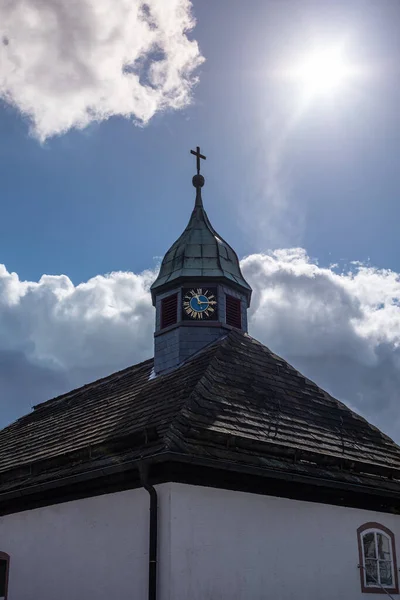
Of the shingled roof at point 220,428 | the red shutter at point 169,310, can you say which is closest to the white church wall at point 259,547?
the shingled roof at point 220,428

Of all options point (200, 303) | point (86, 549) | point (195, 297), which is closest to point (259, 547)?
point (86, 549)

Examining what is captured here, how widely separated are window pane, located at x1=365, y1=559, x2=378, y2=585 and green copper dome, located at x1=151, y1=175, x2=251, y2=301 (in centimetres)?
735

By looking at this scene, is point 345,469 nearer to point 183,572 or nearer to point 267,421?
point 267,421

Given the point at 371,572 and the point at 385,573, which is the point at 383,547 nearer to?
the point at 385,573

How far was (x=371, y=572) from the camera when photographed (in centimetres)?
1197

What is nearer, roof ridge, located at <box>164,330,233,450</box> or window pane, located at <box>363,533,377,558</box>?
roof ridge, located at <box>164,330,233,450</box>

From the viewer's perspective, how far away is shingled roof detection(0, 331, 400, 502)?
10992 millimetres

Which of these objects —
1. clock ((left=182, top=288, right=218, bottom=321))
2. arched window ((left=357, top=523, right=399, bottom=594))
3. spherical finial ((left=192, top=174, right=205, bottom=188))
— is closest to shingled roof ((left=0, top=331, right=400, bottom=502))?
arched window ((left=357, top=523, right=399, bottom=594))

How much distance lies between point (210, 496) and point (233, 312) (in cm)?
677

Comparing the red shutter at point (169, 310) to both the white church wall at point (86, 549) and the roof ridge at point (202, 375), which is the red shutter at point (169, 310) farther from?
the white church wall at point (86, 549)

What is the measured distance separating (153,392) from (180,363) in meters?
1.69

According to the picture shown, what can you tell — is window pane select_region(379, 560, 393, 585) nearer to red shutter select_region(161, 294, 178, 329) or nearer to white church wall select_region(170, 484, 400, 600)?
white church wall select_region(170, 484, 400, 600)

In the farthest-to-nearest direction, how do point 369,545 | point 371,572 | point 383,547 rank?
point 383,547 < point 369,545 < point 371,572

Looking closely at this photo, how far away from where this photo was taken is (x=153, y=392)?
45.9 ft
